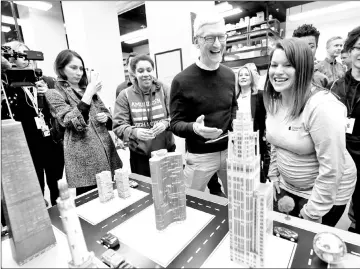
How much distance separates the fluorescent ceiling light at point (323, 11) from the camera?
483 cm

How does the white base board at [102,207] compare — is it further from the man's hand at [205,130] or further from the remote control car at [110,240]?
the man's hand at [205,130]

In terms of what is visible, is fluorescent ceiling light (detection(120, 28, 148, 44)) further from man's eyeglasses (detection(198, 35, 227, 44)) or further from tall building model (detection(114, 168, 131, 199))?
tall building model (detection(114, 168, 131, 199))

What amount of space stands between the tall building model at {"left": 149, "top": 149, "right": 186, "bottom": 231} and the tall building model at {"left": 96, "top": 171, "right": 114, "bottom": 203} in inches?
12.2

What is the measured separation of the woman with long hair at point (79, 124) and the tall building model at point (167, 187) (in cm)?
72

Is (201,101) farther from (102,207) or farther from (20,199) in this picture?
(20,199)

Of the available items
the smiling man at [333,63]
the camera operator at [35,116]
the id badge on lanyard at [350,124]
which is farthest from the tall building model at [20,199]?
the smiling man at [333,63]

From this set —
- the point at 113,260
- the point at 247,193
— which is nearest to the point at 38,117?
the point at 113,260

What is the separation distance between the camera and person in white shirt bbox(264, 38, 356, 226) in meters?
0.81

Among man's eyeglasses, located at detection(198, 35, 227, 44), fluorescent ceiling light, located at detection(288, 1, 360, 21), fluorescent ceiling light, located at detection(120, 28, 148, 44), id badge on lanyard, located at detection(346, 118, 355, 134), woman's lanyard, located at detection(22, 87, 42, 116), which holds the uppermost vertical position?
fluorescent ceiling light, located at detection(120, 28, 148, 44)

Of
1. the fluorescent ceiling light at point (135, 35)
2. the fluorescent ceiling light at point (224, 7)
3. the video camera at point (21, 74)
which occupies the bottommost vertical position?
the video camera at point (21, 74)

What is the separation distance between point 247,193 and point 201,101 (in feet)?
3.12

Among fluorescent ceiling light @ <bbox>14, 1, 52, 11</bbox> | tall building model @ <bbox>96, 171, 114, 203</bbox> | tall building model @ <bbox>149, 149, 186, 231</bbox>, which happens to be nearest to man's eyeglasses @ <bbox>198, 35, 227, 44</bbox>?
tall building model @ <bbox>149, 149, 186, 231</bbox>

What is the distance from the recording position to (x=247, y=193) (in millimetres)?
526

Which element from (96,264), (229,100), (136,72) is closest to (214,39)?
(229,100)
